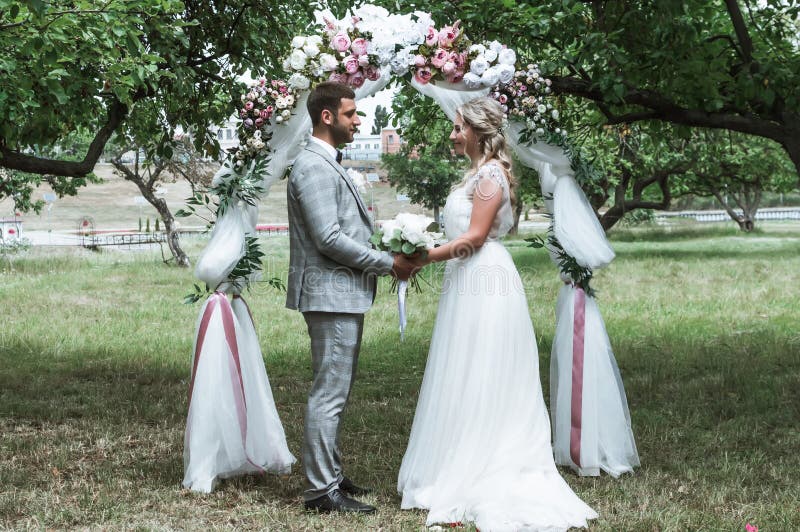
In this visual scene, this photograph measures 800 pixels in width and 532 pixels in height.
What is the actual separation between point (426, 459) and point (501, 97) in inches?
101

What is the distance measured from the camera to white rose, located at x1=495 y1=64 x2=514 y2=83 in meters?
5.55

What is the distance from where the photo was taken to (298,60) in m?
5.33

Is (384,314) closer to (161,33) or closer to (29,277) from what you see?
(161,33)

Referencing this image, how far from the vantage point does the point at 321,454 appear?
4824 millimetres

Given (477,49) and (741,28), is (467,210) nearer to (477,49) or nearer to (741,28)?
(477,49)

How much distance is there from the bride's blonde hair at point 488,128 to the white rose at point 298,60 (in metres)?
1.07

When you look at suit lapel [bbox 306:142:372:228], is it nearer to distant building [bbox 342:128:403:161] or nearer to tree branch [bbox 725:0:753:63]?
tree branch [bbox 725:0:753:63]

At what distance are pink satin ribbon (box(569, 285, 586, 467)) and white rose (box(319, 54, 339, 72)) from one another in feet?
7.99

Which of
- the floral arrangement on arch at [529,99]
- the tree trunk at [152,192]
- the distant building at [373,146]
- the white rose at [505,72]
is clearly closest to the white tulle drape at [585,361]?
the floral arrangement on arch at [529,99]

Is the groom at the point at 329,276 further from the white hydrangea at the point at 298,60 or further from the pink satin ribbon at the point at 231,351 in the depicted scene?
the pink satin ribbon at the point at 231,351

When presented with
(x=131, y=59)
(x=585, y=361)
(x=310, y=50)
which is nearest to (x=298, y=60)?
(x=310, y=50)

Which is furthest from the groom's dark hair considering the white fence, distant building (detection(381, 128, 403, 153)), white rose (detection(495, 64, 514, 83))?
the white fence

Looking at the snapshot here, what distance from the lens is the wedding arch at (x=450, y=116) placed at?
215 inches

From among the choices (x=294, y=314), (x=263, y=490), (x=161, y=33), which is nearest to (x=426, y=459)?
(x=263, y=490)
